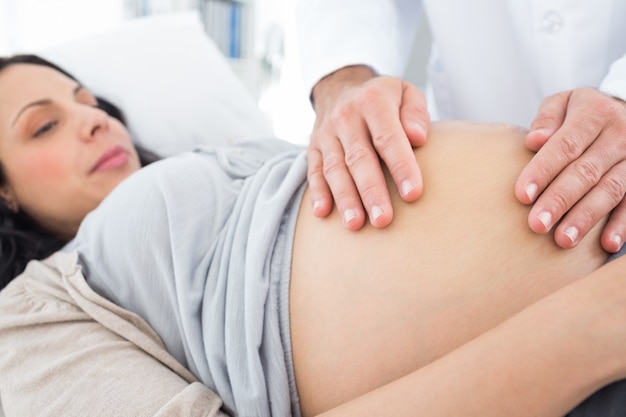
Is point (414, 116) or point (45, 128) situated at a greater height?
point (414, 116)

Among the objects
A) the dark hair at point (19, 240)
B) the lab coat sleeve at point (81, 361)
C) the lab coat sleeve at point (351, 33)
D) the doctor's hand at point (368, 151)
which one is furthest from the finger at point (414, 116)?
the dark hair at point (19, 240)

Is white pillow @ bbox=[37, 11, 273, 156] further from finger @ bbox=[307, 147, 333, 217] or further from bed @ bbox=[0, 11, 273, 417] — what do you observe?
finger @ bbox=[307, 147, 333, 217]

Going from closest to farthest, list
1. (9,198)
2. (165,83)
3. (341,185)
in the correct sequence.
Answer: (341,185)
(9,198)
(165,83)

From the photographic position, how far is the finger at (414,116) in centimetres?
67

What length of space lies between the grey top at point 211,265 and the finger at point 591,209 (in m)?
0.34

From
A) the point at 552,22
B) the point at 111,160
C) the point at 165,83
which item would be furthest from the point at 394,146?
the point at 165,83

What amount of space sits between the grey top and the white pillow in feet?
2.04

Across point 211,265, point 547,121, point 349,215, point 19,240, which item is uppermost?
point 547,121

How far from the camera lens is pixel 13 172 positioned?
1.05 meters

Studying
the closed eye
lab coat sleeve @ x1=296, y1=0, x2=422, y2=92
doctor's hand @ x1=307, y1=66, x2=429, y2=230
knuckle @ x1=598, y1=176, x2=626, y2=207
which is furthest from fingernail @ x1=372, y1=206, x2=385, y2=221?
the closed eye

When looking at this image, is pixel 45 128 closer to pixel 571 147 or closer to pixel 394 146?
pixel 394 146

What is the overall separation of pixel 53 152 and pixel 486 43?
90 centimetres

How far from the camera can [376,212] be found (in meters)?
0.61

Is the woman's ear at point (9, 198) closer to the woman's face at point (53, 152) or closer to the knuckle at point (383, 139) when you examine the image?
the woman's face at point (53, 152)
